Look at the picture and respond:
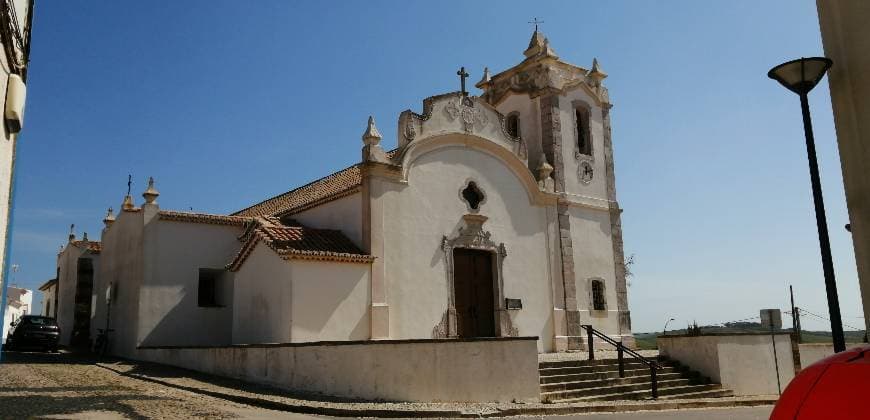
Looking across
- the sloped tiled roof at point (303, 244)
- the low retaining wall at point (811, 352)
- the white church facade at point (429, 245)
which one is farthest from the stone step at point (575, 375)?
the sloped tiled roof at point (303, 244)

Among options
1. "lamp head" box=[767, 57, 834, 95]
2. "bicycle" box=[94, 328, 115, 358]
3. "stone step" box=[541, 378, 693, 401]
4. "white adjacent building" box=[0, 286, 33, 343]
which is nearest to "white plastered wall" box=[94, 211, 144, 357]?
"bicycle" box=[94, 328, 115, 358]

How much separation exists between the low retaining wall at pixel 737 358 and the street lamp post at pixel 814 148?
349 inches

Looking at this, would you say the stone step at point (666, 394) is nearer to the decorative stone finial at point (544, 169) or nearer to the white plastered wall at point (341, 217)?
the white plastered wall at point (341, 217)

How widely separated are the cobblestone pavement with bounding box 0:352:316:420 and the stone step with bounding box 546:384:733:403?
19.0 ft

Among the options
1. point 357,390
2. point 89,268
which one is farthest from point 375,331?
point 89,268

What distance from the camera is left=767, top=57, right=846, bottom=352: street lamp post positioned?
757cm

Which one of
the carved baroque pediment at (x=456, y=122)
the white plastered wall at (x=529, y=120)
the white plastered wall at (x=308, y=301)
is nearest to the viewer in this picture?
the white plastered wall at (x=308, y=301)

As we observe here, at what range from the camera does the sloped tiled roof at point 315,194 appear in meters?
19.3

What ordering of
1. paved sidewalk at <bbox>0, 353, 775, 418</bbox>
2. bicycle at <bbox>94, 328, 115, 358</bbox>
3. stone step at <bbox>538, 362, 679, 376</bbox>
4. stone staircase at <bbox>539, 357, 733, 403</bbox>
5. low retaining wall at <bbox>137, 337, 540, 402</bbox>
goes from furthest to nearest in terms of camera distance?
1. bicycle at <bbox>94, 328, 115, 358</bbox>
2. stone step at <bbox>538, 362, 679, 376</bbox>
3. stone staircase at <bbox>539, 357, 733, 403</bbox>
4. low retaining wall at <bbox>137, 337, 540, 402</bbox>
5. paved sidewalk at <bbox>0, 353, 775, 418</bbox>

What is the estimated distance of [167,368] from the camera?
17.0 metres

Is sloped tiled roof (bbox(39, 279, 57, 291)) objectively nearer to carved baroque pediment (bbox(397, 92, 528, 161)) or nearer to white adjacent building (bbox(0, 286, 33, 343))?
white adjacent building (bbox(0, 286, 33, 343))

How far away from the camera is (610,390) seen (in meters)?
14.5

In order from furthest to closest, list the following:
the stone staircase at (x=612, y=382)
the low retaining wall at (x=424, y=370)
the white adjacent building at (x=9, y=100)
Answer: the stone staircase at (x=612, y=382) → the low retaining wall at (x=424, y=370) → the white adjacent building at (x=9, y=100)

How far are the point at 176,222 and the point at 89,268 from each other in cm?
998
